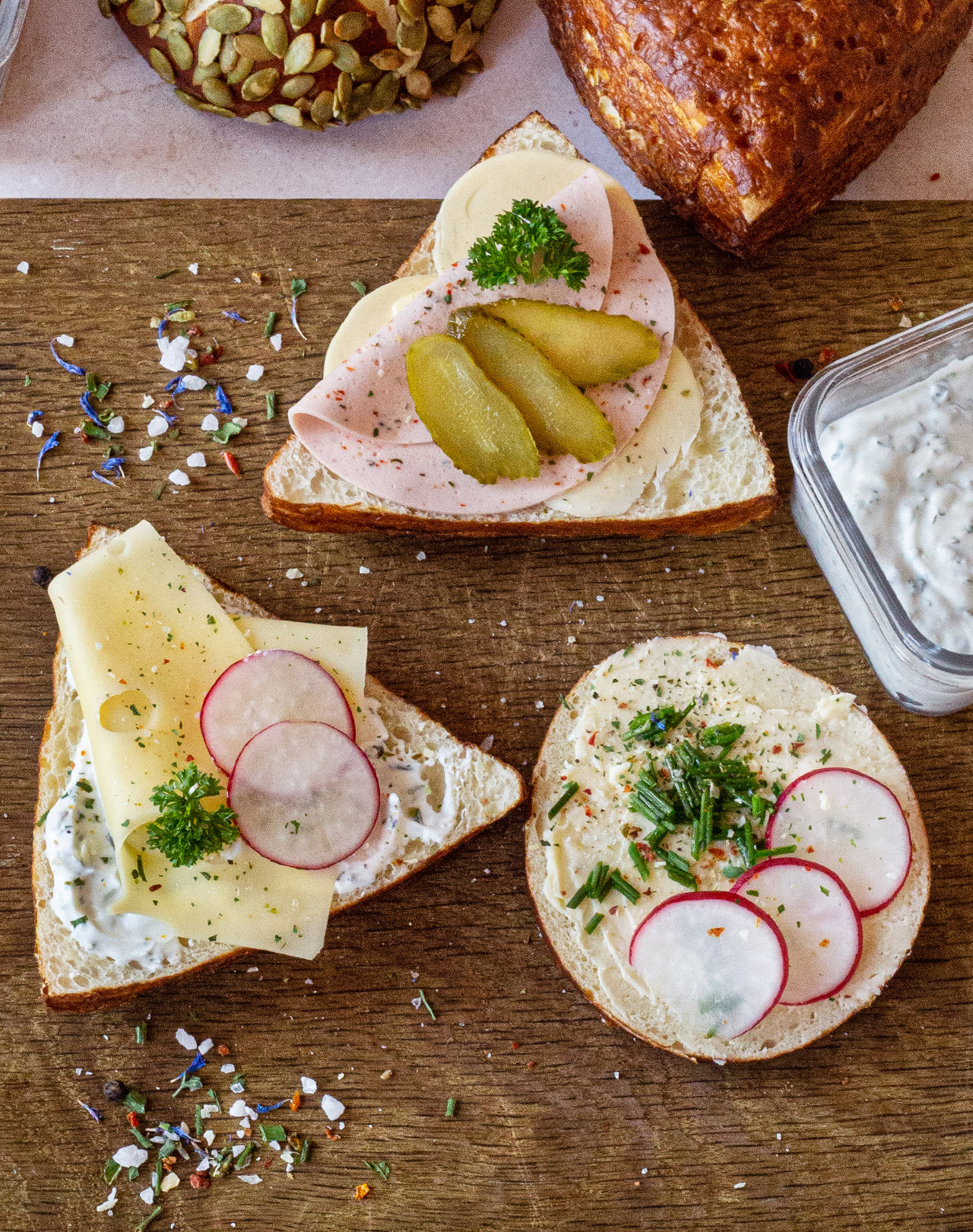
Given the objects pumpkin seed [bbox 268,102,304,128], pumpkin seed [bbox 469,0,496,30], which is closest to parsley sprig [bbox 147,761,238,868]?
pumpkin seed [bbox 268,102,304,128]

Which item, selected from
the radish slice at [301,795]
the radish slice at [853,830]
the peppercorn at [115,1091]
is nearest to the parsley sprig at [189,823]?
the radish slice at [301,795]

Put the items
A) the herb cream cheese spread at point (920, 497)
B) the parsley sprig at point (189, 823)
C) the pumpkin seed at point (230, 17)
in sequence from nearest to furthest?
the parsley sprig at point (189, 823), the herb cream cheese spread at point (920, 497), the pumpkin seed at point (230, 17)

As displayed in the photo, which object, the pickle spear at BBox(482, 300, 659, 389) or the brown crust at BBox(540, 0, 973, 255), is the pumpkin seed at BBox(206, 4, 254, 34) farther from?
the pickle spear at BBox(482, 300, 659, 389)

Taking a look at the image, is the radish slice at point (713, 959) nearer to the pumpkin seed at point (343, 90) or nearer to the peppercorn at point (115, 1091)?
the peppercorn at point (115, 1091)

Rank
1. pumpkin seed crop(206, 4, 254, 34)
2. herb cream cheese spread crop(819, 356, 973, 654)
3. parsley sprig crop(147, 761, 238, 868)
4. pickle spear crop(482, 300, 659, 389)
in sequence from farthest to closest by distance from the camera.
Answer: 1. pumpkin seed crop(206, 4, 254, 34)
2. pickle spear crop(482, 300, 659, 389)
3. herb cream cheese spread crop(819, 356, 973, 654)
4. parsley sprig crop(147, 761, 238, 868)

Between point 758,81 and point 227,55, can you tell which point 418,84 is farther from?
point 758,81

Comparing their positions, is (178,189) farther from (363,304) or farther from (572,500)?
(572,500)
